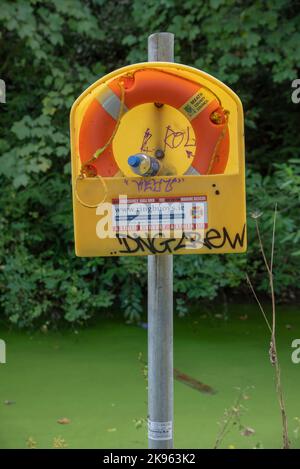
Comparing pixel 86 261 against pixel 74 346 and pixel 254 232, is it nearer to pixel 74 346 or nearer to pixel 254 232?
pixel 74 346

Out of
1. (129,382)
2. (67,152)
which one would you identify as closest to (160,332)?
(129,382)

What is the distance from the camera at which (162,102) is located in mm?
1878

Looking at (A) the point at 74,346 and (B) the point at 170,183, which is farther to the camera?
(A) the point at 74,346

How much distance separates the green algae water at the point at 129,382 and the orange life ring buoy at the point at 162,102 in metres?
1.48

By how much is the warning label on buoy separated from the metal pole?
12 centimetres

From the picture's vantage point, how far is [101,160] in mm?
1902

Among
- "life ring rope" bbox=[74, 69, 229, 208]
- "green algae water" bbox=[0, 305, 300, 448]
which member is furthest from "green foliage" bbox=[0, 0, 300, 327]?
"life ring rope" bbox=[74, 69, 229, 208]

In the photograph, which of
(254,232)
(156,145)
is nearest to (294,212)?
(254,232)

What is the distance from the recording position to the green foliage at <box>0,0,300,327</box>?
476cm

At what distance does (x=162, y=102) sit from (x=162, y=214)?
0.29 meters

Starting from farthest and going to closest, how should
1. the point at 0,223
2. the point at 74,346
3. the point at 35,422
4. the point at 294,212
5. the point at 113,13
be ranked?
the point at 113,13 < the point at 294,212 < the point at 0,223 < the point at 74,346 < the point at 35,422

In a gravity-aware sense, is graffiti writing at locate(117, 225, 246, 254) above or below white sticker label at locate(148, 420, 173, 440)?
above

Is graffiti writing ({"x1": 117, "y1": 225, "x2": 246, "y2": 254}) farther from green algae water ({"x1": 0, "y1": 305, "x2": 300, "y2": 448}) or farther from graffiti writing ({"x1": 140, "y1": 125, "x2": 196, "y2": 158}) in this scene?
green algae water ({"x1": 0, "y1": 305, "x2": 300, "y2": 448})

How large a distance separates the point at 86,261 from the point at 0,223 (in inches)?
24.7
